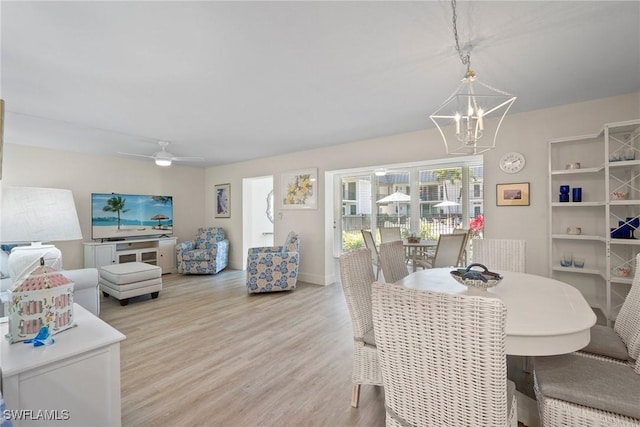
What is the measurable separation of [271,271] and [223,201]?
2940 millimetres

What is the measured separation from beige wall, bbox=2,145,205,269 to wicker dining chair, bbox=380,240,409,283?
5484 millimetres

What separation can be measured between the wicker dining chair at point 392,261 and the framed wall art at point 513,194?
1632 mm

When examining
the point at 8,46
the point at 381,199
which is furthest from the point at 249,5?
the point at 381,199

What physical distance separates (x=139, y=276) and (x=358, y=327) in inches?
138

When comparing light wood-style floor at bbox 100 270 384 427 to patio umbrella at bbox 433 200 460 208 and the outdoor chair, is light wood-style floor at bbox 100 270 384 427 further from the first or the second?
patio umbrella at bbox 433 200 460 208

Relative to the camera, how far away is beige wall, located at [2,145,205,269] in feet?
14.9

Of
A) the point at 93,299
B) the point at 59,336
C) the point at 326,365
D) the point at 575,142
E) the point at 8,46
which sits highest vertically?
the point at 8,46

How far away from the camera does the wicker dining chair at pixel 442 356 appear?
93 cm

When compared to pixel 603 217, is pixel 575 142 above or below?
above

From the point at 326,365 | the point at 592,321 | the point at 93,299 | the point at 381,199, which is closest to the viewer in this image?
the point at 592,321

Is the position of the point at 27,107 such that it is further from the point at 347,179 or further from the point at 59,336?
the point at 347,179

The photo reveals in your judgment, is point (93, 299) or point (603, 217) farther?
point (93, 299)

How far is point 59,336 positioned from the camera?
4.44 ft

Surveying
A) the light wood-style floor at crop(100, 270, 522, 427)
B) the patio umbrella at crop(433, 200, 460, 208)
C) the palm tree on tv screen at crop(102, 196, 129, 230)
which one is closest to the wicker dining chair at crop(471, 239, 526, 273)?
the light wood-style floor at crop(100, 270, 522, 427)
